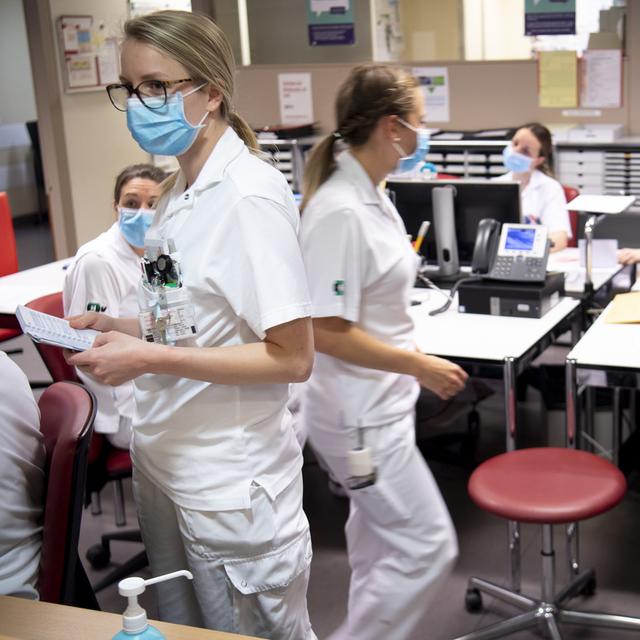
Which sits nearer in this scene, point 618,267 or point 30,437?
point 30,437

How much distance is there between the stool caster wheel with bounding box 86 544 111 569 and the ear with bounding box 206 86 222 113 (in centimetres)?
201

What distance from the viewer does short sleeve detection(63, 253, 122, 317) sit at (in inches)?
115

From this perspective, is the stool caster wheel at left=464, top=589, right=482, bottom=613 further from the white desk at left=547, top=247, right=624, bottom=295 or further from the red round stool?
the white desk at left=547, top=247, right=624, bottom=295

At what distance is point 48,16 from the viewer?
647cm

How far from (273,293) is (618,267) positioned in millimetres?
2778

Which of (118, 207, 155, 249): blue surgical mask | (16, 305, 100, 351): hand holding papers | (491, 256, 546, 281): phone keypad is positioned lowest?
(491, 256, 546, 281): phone keypad

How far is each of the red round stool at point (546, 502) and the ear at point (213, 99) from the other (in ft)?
4.41

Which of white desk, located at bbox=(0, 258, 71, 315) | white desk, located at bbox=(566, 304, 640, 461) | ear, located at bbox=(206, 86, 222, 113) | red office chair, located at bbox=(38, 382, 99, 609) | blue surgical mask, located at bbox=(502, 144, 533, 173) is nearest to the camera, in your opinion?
ear, located at bbox=(206, 86, 222, 113)

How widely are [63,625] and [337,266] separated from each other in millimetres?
954

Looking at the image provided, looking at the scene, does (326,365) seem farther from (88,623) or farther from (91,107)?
(91,107)

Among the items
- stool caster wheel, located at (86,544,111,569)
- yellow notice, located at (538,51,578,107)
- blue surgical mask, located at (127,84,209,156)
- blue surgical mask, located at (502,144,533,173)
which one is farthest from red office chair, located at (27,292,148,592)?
yellow notice, located at (538,51,578,107)

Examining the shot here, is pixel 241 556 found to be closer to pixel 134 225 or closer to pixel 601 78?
pixel 134 225

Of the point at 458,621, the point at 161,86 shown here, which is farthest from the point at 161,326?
the point at 458,621

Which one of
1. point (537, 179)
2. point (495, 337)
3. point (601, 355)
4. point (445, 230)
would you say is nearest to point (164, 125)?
point (601, 355)
